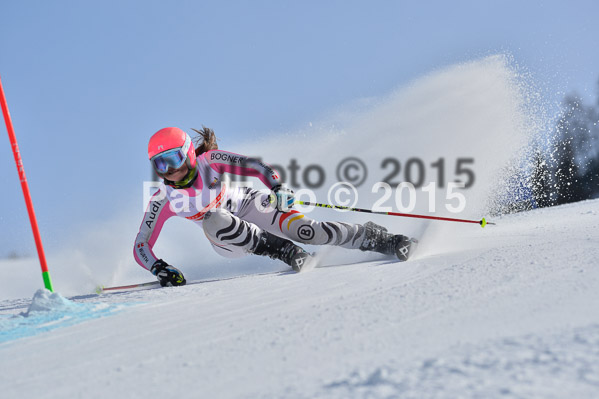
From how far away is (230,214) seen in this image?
4.00 meters

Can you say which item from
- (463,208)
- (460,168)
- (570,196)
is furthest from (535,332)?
(570,196)

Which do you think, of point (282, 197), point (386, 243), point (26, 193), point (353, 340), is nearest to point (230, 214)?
point (282, 197)

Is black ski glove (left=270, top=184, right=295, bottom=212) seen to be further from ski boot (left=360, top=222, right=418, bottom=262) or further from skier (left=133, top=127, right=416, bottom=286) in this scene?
ski boot (left=360, top=222, right=418, bottom=262)

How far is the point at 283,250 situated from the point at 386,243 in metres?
0.84

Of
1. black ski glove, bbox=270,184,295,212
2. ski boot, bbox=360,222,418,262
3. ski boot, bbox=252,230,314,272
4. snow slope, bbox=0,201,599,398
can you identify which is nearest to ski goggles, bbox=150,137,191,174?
black ski glove, bbox=270,184,295,212

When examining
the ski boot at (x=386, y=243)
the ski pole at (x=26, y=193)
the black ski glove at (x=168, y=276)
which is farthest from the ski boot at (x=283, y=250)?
the ski pole at (x=26, y=193)

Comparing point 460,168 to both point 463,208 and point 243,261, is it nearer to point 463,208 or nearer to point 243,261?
point 463,208

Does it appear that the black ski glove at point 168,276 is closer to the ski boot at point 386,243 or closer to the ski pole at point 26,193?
the ski pole at point 26,193

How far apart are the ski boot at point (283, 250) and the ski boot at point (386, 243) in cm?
50

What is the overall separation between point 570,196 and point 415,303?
20601 mm

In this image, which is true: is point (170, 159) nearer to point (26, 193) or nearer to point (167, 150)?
point (167, 150)

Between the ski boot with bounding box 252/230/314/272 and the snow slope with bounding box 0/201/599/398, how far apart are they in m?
1.08

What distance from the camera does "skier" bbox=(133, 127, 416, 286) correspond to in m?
3.94

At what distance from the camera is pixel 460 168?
6156 millimetres
